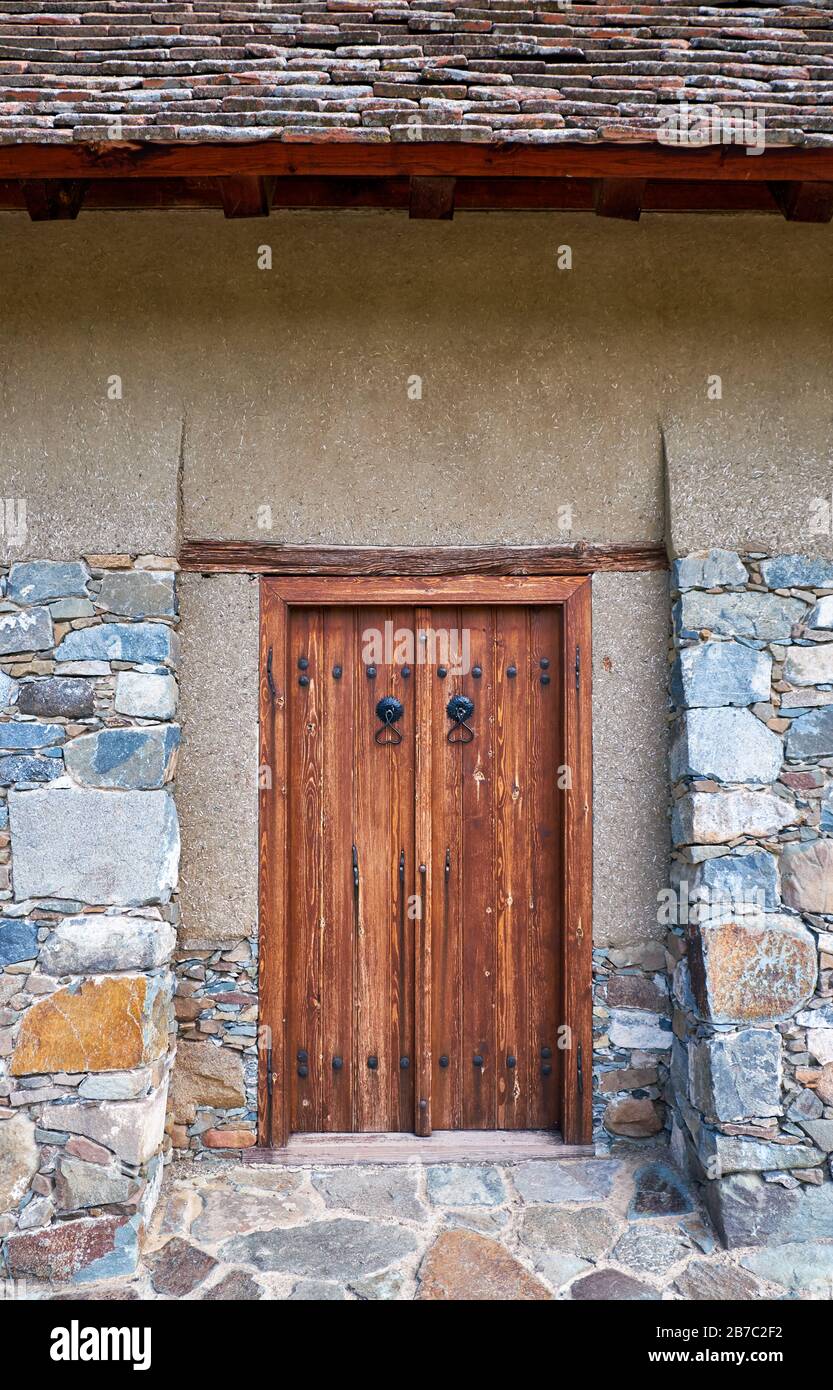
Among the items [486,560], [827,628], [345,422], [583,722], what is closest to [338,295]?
[345,422]

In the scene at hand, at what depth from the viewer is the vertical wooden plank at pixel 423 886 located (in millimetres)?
3338

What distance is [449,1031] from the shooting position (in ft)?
11.2

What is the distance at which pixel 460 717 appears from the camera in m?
3.40

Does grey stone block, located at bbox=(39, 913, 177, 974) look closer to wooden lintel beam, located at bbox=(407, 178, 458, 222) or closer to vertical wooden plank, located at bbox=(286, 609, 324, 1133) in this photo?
vertical wooden plank, located at bbox=(286, 609, 324, 1133)

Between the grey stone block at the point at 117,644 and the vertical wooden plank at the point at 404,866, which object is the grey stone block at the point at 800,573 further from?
the grey stone block at the point at 117,644

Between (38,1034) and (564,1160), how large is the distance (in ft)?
6.41

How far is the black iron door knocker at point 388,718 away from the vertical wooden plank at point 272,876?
365 mm

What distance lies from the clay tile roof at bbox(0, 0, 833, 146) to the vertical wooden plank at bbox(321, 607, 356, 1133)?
1.68 metres

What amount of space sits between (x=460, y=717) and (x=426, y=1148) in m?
1.64

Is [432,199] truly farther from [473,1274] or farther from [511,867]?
[473,1274]

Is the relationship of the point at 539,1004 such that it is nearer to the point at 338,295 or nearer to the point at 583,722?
the point at 583,722

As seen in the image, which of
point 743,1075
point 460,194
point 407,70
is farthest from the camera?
point 460,194

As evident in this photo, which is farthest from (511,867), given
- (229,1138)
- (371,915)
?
(229,1138)

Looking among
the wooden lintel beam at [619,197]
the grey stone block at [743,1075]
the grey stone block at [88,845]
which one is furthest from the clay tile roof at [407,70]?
the grey stone block at [743,1075]
